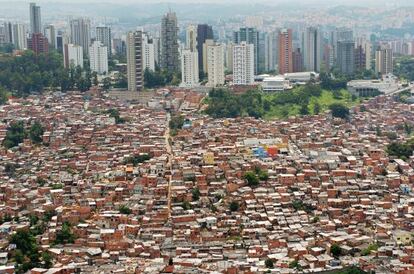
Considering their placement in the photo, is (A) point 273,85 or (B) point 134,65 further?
(A) point 273,85

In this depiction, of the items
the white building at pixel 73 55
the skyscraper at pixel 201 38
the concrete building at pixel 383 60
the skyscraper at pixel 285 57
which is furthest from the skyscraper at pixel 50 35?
the concrete building at pixel 383 60

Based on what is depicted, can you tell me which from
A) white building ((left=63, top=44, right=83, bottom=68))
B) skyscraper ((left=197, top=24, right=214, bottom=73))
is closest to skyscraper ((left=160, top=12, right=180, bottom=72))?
skyscraper ((left=197, top=24, right=214, bottom=73))

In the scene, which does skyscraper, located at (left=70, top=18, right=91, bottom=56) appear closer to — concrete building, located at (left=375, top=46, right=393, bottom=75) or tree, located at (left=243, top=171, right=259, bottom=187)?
concrete building, located at (left=375, top=46, right=393, bottom=75)

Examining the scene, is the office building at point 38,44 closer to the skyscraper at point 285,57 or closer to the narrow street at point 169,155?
the skyscraper at point 285,57

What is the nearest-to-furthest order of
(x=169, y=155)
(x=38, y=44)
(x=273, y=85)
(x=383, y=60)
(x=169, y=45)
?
(x=169, y=155)
(x=273, y=85)
(x=169, y=45)
(x=38, y=44)
(x=383, y=60)

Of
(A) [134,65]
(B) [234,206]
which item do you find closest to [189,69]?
(A) [134,65]

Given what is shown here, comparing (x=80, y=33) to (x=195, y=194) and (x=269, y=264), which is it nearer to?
(x=195, y=194)
